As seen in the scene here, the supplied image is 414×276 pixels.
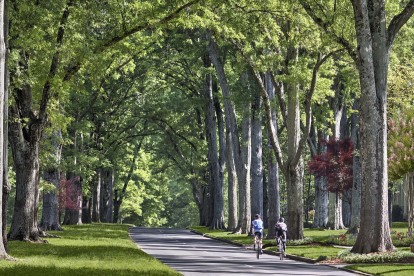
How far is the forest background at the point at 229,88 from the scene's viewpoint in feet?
93.9

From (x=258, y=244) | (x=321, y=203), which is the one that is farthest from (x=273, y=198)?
(x=321, y=203)

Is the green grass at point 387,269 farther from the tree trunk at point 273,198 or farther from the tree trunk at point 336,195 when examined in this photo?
the tree trunk at point 336,195

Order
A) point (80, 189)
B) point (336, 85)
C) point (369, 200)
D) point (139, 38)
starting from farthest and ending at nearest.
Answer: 1. point (80, 189)
2. point (336, 85)
3. point (139, 38)
4. point (369, 200)

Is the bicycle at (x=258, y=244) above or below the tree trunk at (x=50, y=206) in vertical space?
below

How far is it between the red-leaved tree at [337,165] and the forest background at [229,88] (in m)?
0.11

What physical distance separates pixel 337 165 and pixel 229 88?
36.9 ft

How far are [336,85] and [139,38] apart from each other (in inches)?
921

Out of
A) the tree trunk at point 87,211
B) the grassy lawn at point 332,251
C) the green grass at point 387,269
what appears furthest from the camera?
the tree trunk at point 87,211

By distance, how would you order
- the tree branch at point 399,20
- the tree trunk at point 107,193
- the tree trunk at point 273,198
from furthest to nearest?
the tree trunk at point 107,193 < the tree trunk at point 273,198 < the tree branch at point 399,20

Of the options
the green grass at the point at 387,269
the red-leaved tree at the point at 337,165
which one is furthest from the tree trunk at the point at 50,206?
the green grass at the point at 387,269

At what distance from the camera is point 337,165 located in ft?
192

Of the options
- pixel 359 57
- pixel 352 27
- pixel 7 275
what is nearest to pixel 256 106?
pixel 352 27

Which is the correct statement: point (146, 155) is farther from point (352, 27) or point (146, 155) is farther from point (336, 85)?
point (352, 27)

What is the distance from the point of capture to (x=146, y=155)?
317ft
